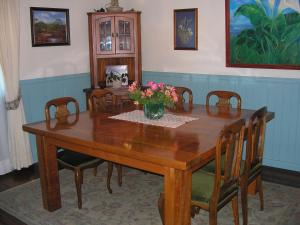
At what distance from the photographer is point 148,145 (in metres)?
2.42

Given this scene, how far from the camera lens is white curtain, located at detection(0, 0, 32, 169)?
3.77 m

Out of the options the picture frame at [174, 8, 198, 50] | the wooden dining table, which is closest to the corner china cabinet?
the picture frame at [174, 8, 198, 50]

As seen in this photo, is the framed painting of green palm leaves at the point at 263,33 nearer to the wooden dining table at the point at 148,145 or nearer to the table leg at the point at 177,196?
the wooden dining table at the point at 148,145

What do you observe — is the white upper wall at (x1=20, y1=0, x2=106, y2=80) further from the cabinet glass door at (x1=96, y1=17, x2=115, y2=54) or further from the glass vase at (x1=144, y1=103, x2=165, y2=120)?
the glass vase at (x1=144, y1=103, x2=165, y2=120)

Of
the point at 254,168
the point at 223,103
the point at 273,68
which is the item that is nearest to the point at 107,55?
the point at 223,103

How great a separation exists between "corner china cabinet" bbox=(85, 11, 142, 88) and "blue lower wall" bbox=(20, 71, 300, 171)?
14.3 inches

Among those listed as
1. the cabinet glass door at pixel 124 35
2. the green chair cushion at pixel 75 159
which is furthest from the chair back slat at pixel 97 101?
the cabinet glass door at pixel 124 35

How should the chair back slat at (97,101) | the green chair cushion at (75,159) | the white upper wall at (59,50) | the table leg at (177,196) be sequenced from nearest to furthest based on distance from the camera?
the table leg at (177,196)
the green chair cushion at (75,159)
the chair back slat at (97,101)
the white upper wall at (59,50)

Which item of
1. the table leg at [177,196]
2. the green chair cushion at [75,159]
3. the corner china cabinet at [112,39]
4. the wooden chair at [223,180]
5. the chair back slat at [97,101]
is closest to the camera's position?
the table leg at [177,196]

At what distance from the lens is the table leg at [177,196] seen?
2223 mm

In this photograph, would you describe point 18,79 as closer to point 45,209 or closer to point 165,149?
point 45,209

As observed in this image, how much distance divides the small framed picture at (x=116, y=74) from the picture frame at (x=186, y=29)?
32.0 inches

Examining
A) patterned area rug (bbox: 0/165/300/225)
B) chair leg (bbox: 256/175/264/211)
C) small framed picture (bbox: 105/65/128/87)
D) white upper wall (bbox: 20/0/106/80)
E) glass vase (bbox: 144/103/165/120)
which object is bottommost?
patterned area rug (bbox: 0/165/300/225)

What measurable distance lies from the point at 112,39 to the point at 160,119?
1946 millimetres
